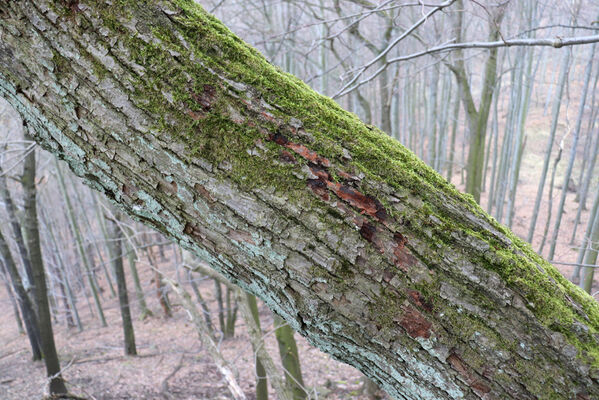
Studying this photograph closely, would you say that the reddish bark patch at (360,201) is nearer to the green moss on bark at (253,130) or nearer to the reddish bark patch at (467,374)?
the green moss on bark at (253,130)

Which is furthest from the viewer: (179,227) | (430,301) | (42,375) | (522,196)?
(522,196)

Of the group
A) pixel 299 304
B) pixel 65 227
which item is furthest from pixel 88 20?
pixel 65 227

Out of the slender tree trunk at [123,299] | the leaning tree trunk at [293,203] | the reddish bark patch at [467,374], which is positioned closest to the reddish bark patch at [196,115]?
the leaning tree trunk at [293,203]

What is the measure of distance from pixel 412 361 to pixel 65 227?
2223 cm

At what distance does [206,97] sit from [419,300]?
0.75 metres

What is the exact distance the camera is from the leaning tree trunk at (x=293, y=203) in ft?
2.94

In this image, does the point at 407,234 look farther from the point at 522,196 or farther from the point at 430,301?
the point at 522,196

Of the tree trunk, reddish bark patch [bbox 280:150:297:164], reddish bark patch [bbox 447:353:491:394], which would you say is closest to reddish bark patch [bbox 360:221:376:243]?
reddish bark patch [bbox 280:150:297:164]

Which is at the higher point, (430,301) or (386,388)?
(430,301)

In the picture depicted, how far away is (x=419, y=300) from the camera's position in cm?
90

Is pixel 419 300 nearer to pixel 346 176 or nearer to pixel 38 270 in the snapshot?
pixel 346 176

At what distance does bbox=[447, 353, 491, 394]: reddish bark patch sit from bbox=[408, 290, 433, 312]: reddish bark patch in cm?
13

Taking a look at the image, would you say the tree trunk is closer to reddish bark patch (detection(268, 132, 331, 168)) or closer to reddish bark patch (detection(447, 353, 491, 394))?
reddish bark patch (detection(268, 132, 331, 168))

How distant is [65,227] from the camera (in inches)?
754
